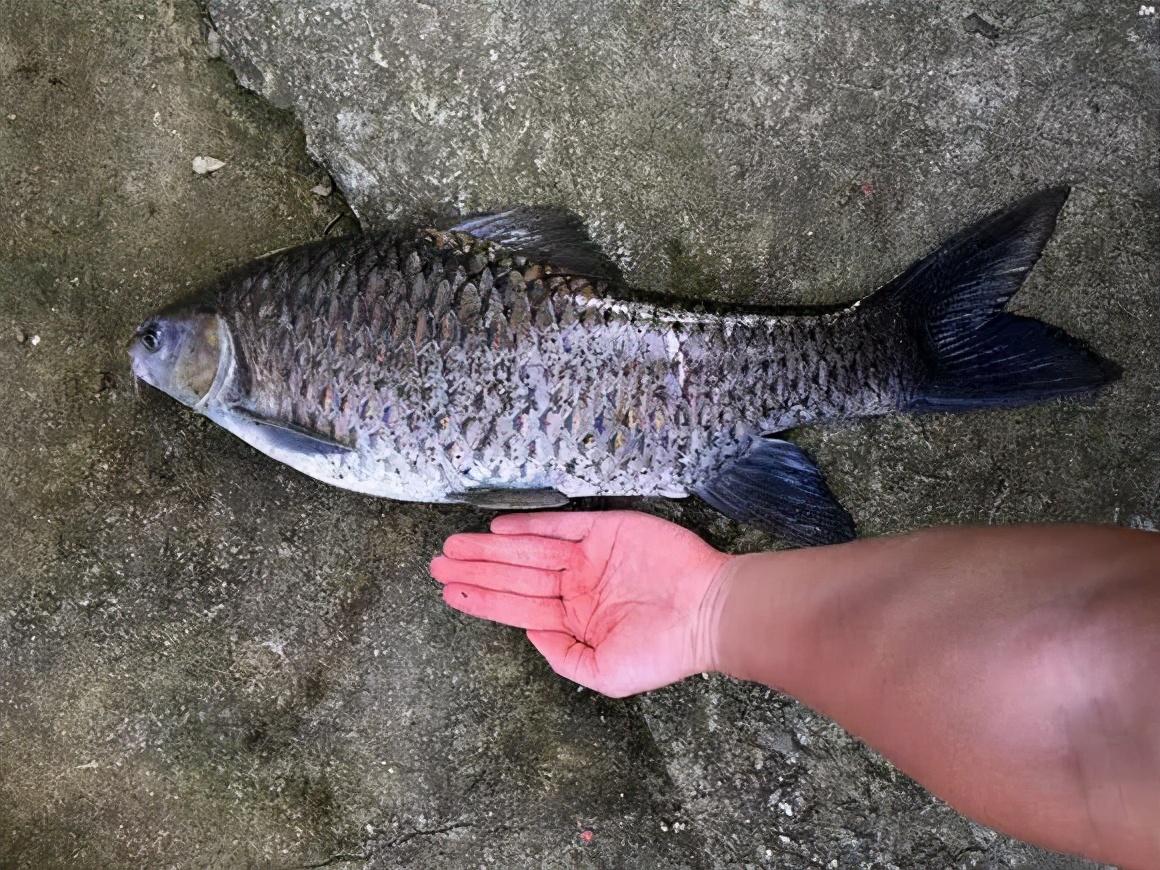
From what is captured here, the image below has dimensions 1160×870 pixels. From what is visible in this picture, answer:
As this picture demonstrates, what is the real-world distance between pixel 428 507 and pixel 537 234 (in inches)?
37.4

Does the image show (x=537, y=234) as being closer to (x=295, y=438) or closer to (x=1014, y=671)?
(x=295, y=438)

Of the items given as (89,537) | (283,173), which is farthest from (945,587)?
(89,537)

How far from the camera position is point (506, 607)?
8.39 feet

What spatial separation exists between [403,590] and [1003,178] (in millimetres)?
2372

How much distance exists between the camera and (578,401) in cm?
236

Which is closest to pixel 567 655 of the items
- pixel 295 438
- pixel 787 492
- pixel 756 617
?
pixel 756 617

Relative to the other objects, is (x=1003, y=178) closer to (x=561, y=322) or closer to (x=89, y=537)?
(x=561, y=322)

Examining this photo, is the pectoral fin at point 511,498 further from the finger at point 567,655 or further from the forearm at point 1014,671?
the forearm at point 1014,671

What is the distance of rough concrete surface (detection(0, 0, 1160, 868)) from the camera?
2.58m

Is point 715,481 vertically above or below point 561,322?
below

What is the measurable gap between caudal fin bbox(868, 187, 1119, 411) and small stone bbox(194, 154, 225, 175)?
210cm

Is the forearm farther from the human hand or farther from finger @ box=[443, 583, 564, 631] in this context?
finger @ box=[443, 583, 564, 631]

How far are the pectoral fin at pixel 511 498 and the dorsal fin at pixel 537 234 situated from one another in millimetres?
679

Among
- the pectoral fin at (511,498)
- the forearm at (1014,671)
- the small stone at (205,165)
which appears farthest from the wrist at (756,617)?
the small stone at (205,165)
